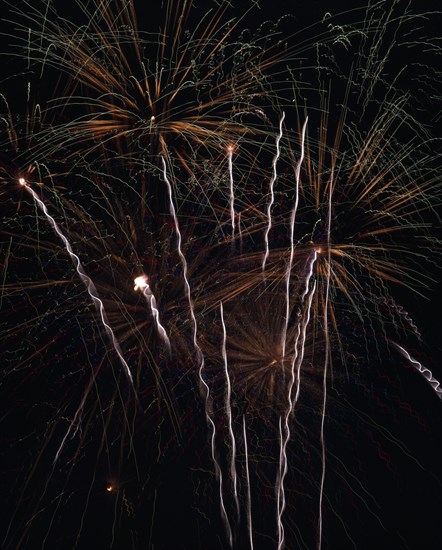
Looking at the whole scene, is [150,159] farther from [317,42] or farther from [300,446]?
[300,446]

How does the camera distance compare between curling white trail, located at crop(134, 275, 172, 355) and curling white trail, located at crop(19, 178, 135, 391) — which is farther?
curling white trail, located at crop(134, 275, 172, 355)

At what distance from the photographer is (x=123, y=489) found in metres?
4.72

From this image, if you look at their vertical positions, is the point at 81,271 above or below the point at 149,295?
above

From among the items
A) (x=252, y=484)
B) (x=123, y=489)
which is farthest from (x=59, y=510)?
(x=252, y=484)

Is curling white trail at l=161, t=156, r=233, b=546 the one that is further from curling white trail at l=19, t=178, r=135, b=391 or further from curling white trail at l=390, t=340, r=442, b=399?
curling white trail at l=390, t=340, r=442, b=399

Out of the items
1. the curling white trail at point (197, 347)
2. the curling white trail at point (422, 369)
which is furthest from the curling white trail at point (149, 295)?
the curling white trail at point (422, 369)

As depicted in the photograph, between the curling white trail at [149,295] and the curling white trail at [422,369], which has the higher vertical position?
the curling white trail at [149,295]

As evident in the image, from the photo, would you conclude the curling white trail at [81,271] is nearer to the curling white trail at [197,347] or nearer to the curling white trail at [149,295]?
the curling white trail at [149,295]

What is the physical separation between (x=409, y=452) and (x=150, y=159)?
134 inches

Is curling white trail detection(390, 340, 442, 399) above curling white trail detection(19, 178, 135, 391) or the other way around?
the other way around

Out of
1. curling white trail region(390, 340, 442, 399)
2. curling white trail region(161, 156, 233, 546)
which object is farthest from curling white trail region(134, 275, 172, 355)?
curling white trail region(390, 340, 442, 399)

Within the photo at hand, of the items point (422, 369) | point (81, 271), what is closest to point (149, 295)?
point (81, 271)

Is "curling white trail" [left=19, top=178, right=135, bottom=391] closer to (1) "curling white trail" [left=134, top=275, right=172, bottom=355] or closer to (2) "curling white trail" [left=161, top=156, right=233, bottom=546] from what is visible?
(1) "curling white trail" [left=134, top=275, right=172, bottom=355]

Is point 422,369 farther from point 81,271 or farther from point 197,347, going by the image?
point 81,271
